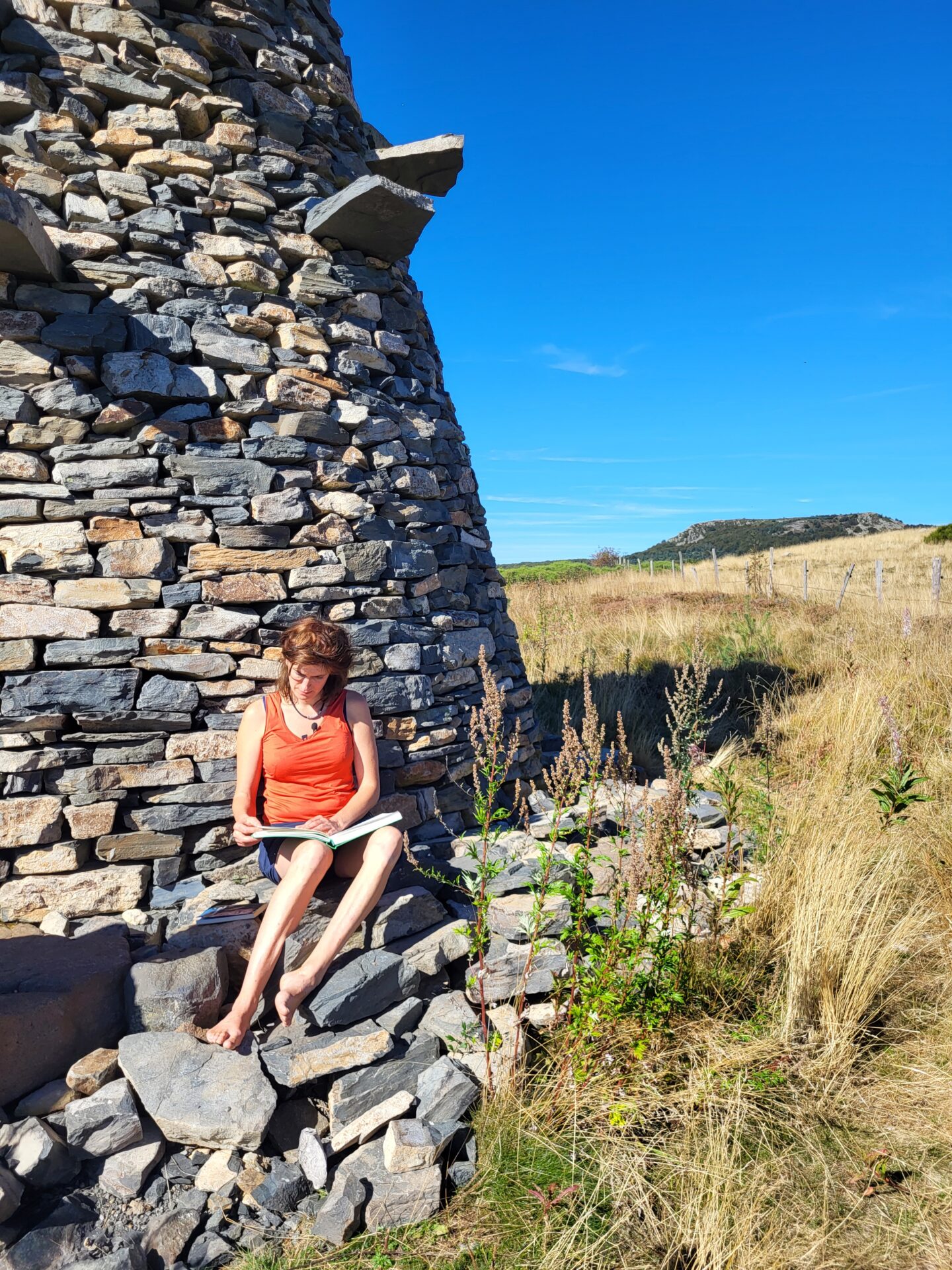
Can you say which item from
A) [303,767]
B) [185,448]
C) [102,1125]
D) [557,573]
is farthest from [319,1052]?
[557,573]

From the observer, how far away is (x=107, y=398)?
366 centimetres

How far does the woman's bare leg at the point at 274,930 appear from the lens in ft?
9.39

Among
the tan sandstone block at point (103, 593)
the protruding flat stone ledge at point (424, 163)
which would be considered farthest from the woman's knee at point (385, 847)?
the protruding flat stone ledge at point (424, 163)

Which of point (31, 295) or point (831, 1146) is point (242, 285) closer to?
point (31, 295)

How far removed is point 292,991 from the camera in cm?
291

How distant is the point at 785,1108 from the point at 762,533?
51818 millimetres

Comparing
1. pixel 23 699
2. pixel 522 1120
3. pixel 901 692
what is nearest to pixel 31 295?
pixel 23 699

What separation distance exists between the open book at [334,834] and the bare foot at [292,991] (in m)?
0.48

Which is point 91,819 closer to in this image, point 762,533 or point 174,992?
point 174,992

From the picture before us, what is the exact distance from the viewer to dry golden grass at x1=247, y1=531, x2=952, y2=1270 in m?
2.31

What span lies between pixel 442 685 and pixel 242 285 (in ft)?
7.54

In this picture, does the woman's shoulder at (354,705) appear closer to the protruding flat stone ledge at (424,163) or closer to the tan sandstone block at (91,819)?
the tan sandstone block at (91,819)

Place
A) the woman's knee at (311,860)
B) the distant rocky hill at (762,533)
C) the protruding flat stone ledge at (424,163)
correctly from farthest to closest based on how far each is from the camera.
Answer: the distant rocky hill at (762,533)
the protruding flat stone ledge at (424,163)
the woman's knee at (311,860)

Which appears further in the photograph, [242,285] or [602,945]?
[242,285]
